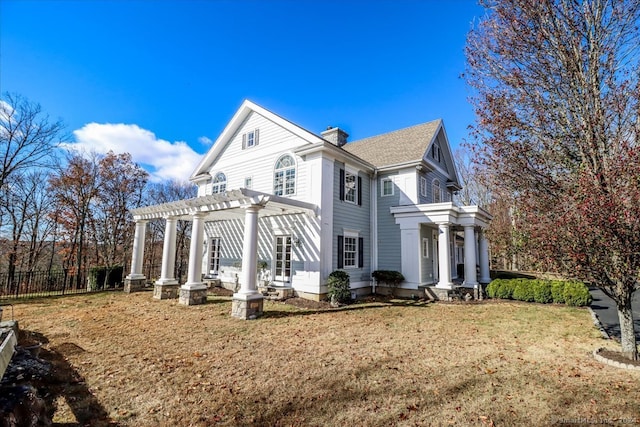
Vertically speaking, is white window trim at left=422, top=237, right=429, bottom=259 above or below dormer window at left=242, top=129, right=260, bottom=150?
below

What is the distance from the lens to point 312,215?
11.7m

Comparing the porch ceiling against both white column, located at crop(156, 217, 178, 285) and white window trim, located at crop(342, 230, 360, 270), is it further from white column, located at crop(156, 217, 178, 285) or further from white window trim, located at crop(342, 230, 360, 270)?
white window trim, located at crop(342, 230, 360, 270)

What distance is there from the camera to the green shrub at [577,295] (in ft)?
35.4

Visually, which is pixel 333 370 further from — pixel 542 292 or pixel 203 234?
pixel 542 292

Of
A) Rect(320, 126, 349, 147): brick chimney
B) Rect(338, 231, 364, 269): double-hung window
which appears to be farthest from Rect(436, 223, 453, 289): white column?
Rect(320, 126, 349, 147): brick chimney

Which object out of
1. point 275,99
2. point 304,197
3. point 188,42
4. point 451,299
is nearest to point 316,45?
point 275,99

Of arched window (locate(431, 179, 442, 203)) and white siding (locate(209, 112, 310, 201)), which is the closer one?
white siding (locate(209, 112, 310, 201))

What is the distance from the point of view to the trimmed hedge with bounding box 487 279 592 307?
429 inches

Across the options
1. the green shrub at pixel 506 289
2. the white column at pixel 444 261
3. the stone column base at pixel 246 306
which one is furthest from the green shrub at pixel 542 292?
the stone column base at pixel 246 306

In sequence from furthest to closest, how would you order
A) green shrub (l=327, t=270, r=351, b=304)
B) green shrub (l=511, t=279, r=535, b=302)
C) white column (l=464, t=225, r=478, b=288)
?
1. white column (l=464, t=225, r=478, b=288)
2. green shrub (l=511, t=279, r=535, b=302)
3. green shrub (l=327, t=270, r=351, b=304)

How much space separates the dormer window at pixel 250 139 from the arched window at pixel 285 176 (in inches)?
80.2

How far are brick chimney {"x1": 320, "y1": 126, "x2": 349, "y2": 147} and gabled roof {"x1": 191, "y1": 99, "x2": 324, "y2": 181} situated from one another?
205 inches

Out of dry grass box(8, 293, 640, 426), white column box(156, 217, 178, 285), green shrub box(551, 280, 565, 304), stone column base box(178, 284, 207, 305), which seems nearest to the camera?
dry grass box(8, 293, 640, 426)

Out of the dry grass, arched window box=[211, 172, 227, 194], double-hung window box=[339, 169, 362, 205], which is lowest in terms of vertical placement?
the dry grass
